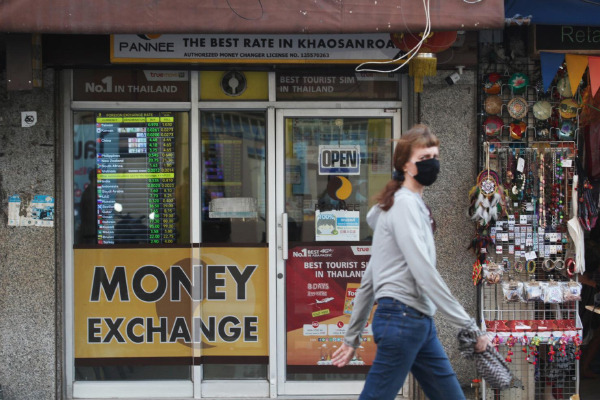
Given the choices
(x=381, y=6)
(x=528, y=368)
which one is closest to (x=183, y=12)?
(x=381, y=6)

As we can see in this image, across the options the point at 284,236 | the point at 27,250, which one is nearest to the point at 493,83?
the point at 284,236

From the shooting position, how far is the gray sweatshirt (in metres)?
3.79

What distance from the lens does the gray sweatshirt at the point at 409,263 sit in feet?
12.4

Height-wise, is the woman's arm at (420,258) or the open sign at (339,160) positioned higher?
the open sign at (339,160)

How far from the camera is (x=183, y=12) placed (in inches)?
214

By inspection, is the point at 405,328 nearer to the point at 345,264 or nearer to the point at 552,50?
the point at 345,264

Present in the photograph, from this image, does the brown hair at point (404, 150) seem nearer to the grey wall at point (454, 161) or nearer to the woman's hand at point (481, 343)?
the woman's hand at point (481, 343)

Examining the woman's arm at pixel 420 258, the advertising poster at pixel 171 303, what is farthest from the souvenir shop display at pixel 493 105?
the woman's arm at pixel 420 258

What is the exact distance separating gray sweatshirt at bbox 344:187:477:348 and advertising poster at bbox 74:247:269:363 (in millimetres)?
2492

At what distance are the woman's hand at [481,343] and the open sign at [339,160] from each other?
2.77 m

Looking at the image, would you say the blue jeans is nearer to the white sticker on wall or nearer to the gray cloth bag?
the gray cloth bag

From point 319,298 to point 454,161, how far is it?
5.27 feet

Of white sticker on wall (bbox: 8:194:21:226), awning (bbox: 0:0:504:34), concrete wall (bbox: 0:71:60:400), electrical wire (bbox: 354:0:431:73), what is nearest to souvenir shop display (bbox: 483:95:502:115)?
electrical wire (bbox: 354:0:431:73)

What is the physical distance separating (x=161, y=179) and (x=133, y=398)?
1863 millimetres
